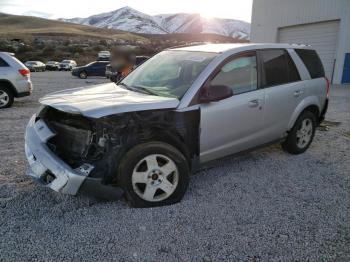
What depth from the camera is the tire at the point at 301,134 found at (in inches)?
207

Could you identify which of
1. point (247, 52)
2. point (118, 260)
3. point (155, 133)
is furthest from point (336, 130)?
point (118, 260)

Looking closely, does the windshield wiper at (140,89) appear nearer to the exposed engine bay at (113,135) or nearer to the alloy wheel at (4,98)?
the exposed engine bay at (113,135)

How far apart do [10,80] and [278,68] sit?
7.66 metres

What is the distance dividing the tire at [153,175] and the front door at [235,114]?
446mm

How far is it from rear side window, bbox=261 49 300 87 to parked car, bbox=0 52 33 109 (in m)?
7.54

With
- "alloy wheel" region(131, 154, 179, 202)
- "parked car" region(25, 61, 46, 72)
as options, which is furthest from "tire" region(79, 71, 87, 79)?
"alloy wheel" region(131, 154, 179, 202)

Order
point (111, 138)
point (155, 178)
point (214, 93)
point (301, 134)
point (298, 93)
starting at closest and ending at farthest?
point (111, 138) → point (155, 178) → point (214, 93) → point (298, 93) → point (301, 134)

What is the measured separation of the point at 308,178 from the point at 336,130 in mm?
3346

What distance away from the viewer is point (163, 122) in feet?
11.6

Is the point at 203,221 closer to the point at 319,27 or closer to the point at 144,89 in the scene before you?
the point at 144,89

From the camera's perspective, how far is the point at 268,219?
11.3 ft

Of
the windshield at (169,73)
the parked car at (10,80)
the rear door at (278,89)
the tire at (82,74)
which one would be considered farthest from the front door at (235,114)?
the tire at (82,74)

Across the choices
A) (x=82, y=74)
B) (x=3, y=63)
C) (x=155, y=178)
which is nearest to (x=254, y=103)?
(x=155, y=178)

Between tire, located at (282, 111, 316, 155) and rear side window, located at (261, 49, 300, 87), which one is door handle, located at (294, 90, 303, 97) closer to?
rear side window, located at (261, 49, 300, 87)
